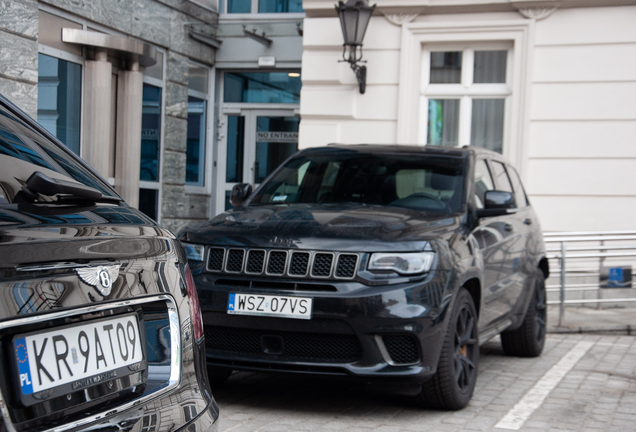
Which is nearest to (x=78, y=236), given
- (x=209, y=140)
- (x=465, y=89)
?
(x=465, y=89)

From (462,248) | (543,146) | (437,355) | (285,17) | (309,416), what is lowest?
(309,416)

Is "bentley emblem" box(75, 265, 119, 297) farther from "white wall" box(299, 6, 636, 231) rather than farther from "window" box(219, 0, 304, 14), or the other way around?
"window" box(219, 0, 304, 14)

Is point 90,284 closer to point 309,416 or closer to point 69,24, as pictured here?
point 309,416

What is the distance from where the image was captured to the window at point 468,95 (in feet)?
36.6

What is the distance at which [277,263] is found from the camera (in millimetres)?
4449

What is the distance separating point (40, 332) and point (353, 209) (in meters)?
3.62

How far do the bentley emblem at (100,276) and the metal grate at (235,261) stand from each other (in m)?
2.69

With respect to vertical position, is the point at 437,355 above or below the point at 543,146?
below

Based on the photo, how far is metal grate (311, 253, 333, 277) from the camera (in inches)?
172

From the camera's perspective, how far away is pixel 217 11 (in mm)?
14031

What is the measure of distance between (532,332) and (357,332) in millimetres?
3017

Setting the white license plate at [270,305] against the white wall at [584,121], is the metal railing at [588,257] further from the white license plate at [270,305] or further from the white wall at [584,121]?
the white license plate at [270,305]

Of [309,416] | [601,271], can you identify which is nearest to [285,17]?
[601,271]

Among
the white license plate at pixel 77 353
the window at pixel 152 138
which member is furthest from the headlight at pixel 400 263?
the window at pixel 152 138
